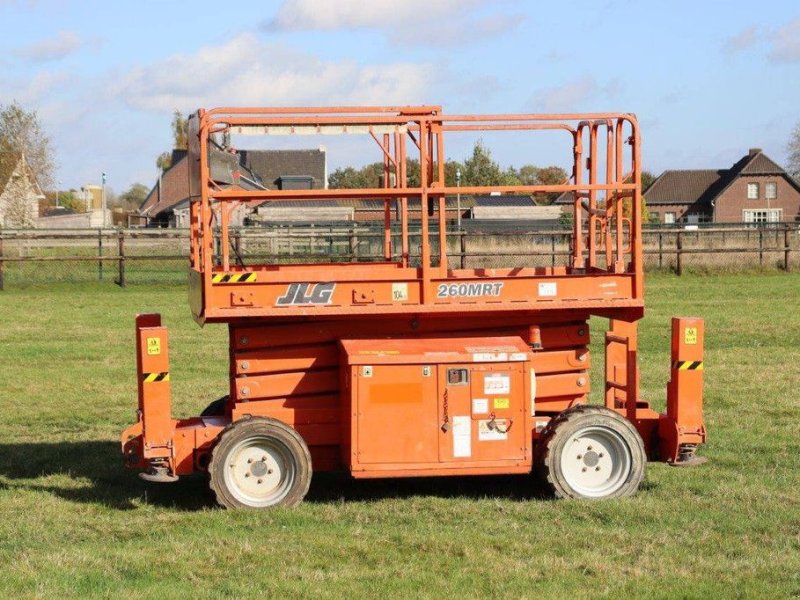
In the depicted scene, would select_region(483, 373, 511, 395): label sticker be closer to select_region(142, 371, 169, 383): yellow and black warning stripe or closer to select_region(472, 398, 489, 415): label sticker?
select_region(472, 398, 489, 415): label sticker

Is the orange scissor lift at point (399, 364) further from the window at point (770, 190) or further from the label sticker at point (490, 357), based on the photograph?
the window at point (770, 190)

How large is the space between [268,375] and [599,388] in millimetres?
6480

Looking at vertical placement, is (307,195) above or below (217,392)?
above

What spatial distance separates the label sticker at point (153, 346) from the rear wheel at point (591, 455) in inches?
106

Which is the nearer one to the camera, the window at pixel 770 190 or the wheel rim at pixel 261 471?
the wheel rim at pixel 261 471

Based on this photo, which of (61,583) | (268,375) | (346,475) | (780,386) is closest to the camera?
(61,583)

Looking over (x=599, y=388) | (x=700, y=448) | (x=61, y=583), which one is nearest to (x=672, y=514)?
(x=700, y=448)

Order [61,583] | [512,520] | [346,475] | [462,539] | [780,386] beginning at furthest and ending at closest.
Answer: [780,386]
[346,475]
[512,520]
[462,539]
[61,583]

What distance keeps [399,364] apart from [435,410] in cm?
39

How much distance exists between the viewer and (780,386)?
1393cm

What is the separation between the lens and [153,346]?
8359 millimetres

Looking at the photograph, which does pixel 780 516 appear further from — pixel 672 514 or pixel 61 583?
pixel 61 583

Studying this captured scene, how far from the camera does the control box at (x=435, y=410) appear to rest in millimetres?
8133

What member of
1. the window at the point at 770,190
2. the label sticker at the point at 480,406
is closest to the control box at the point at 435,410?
the label sticker at the point at 480,406
